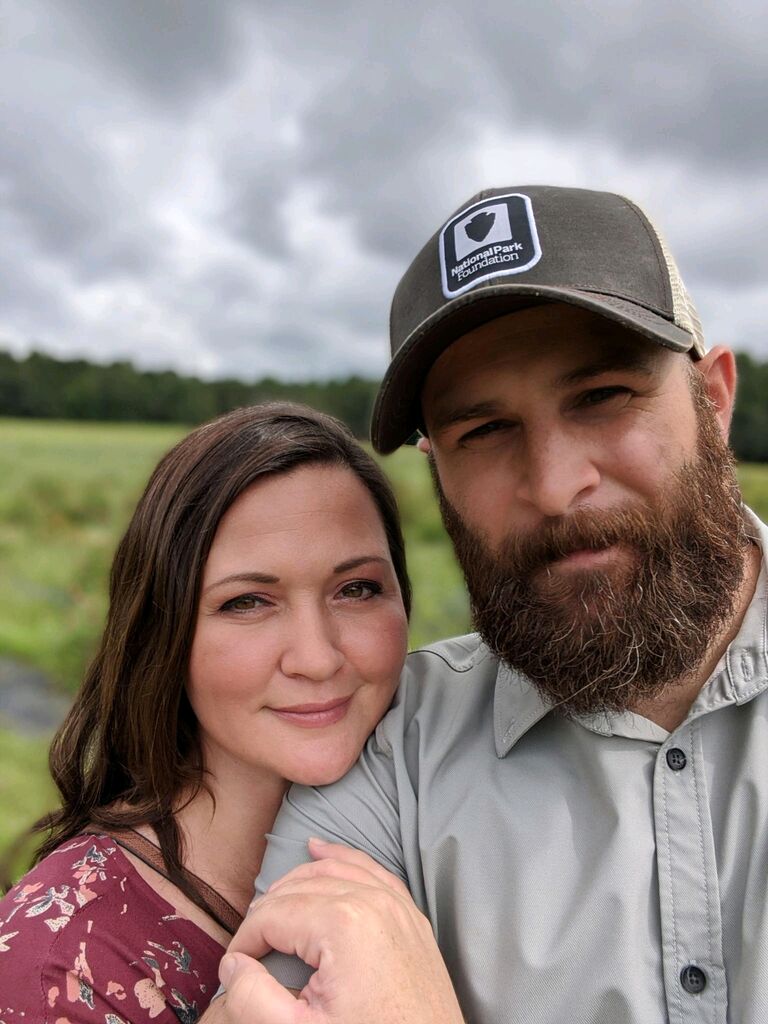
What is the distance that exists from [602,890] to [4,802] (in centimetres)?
636

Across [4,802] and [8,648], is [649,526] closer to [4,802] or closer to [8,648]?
[4,802]

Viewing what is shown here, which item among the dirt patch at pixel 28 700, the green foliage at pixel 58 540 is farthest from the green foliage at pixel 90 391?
the dirt patch at pixel 28 700

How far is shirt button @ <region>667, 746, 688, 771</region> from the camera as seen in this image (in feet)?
5.64

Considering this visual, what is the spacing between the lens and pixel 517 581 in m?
1.86

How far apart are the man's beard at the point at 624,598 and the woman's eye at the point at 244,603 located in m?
0.65

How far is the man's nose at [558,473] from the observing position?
175 centimetres

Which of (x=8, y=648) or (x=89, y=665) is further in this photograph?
(x=8, y=648)

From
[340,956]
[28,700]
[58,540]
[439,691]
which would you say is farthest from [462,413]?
[58,540]

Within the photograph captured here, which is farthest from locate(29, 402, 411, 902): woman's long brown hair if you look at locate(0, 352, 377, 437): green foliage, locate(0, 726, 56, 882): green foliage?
locate(0, 352, 377, 437): green foliage

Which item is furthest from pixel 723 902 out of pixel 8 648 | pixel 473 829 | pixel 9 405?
pixel 9 405

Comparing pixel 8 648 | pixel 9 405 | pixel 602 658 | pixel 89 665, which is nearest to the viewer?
pixel 602 658

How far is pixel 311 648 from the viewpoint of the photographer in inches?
79.7

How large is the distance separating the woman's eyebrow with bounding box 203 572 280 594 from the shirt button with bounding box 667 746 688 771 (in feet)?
3.23

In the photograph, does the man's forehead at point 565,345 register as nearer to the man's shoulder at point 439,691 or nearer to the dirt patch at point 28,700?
the man's shoulder at point 439,691
